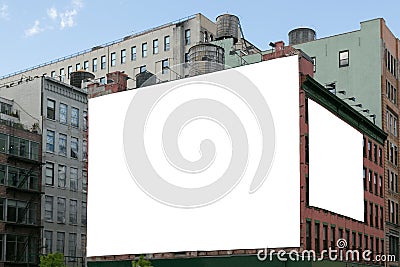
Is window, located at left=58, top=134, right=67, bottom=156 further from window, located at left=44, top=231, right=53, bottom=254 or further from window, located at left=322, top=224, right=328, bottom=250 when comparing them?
window, located at left=322, top=224, right=328, bottom=250

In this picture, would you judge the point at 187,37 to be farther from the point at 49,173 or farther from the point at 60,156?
the point at 49,173

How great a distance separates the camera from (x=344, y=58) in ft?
232

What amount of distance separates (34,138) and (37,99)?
4.00m

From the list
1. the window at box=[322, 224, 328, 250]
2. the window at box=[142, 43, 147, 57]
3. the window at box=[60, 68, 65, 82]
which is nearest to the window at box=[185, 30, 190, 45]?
the window at box=[142, 43, 147, 57]

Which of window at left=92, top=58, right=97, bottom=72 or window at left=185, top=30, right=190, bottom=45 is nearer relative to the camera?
window at left=185, top=30, right=190, bottom=45

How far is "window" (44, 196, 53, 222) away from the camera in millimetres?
61009

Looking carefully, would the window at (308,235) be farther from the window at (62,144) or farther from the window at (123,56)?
the window at (123,56)

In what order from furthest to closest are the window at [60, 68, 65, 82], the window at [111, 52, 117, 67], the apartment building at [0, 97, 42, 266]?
the window at [60, 68, 65, 82] < the window at [111, 52, 117, 67] < the apartment building at [0, 97, 42, 266]

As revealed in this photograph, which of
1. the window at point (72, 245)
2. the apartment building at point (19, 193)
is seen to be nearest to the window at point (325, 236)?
the apartment building at point (19, 193)

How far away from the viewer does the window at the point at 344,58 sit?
70.6m

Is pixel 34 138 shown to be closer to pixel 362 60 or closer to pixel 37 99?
pixel 37 99

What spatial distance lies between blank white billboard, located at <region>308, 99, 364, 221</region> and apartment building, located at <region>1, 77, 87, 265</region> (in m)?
24.7

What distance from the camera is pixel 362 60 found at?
229 feet

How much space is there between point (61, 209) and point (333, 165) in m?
26.0
